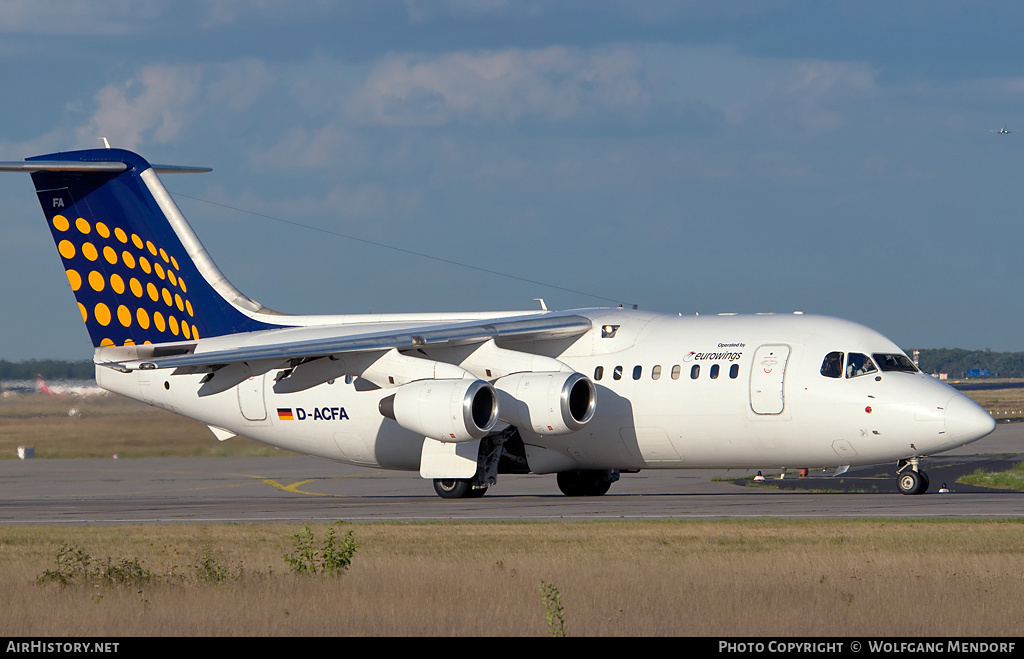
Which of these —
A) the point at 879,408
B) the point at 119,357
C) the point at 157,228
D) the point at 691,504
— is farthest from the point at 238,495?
the point at 879,408

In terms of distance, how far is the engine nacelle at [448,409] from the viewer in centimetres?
2361

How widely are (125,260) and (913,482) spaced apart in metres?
17.0

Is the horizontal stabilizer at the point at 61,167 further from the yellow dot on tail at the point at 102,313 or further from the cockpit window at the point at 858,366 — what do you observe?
the cockpit window at the point at 858,366

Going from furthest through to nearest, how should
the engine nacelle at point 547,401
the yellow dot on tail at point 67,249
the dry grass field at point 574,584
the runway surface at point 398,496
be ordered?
the yellow dot on tail at point 67,249 → the engine nacelle at point 547,401 → the runway surface at point 398,496 → the dry grass field at point 574,584

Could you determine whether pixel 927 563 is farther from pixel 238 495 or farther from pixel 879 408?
pixel 238 495

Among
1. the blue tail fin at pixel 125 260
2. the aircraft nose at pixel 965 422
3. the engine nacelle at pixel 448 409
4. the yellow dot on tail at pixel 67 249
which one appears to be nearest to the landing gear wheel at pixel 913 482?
the aircraft nose at pixel 965 422

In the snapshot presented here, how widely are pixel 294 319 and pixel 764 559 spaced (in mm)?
16783

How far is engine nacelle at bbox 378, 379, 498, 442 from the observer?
930 inches

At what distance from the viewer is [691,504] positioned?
23203mm

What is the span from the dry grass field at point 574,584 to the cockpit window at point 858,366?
5456 millimetres

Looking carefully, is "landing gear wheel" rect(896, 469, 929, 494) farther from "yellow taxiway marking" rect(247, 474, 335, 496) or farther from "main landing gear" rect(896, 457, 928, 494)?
"yellow taxiway marking" rect(247, 474, 335, 496)

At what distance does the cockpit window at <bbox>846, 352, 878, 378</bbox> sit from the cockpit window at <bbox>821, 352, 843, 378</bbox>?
0.14 metres

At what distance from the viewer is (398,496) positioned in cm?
2864

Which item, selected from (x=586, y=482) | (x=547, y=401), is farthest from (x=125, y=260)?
(x=586, y=482)
